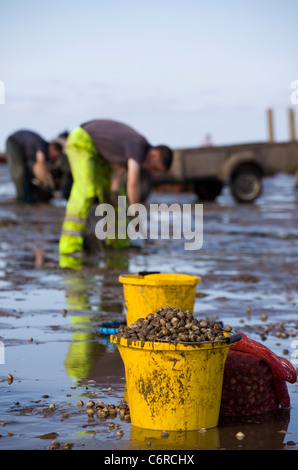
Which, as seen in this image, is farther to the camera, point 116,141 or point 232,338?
point 116,141

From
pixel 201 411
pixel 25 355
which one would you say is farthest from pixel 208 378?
pixel 25 355

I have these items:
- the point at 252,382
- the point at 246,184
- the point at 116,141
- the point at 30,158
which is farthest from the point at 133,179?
the point at 246,184

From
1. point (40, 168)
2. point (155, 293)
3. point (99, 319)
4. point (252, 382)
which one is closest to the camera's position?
point (252, 382)

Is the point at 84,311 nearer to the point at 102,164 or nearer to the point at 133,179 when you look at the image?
the point at 133,179

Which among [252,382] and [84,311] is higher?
[84,311]

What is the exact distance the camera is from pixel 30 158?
17.4 meters

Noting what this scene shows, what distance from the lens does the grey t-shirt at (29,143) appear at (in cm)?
1692

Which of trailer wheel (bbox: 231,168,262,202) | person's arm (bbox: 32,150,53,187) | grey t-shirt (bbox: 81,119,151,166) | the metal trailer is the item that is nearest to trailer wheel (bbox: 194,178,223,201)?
trailer wheel (bbox: 231,168,262,202)

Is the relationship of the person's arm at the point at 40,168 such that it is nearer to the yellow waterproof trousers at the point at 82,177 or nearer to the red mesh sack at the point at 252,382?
the yellow waterproof trousers at the point at 82,177

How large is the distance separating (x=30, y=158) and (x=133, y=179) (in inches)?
327

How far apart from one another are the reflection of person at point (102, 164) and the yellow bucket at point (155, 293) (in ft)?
13.3

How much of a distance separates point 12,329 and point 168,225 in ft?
34.7

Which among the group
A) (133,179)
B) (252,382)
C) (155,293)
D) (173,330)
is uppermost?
(133,179)
